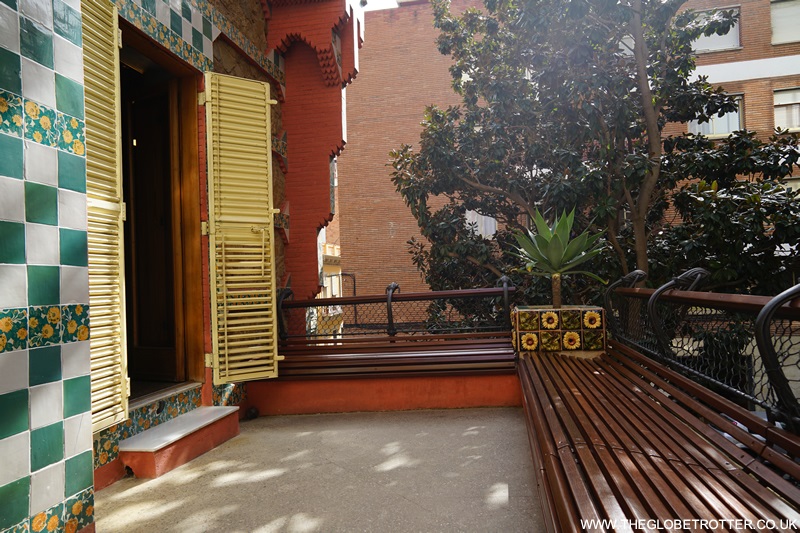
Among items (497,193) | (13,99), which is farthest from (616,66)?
(13,99)

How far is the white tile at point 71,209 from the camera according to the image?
217 centimetres

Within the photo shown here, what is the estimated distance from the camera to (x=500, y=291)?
5.39 m

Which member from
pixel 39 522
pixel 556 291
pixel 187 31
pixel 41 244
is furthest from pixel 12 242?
pixel 556 291

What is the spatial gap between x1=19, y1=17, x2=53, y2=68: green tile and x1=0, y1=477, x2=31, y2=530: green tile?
158 cm

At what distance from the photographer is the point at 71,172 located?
2232 millimetres

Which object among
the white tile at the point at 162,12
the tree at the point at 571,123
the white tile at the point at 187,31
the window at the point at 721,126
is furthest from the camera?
the window at the point at 721,126

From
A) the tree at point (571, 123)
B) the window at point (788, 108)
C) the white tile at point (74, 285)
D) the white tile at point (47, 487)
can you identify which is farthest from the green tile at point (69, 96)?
the window at point (788, 108)

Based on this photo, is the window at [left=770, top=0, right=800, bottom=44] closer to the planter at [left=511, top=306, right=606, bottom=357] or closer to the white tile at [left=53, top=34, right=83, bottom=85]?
the planter at [left=511, top=306, right=606, bottom=357]

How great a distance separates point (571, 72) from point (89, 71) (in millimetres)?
5829

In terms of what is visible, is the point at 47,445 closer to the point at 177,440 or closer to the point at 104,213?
the point at 177,440

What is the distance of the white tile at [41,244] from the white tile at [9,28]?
2.15 ft

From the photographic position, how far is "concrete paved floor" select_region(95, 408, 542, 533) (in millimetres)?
2568

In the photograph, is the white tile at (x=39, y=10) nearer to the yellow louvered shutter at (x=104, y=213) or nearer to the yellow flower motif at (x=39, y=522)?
the yellow louvered shutter at (x=104, y=213)

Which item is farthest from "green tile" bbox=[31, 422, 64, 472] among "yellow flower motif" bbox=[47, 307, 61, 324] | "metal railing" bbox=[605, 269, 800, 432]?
"metal railing" bbox=[605, 269, 800, 432]
